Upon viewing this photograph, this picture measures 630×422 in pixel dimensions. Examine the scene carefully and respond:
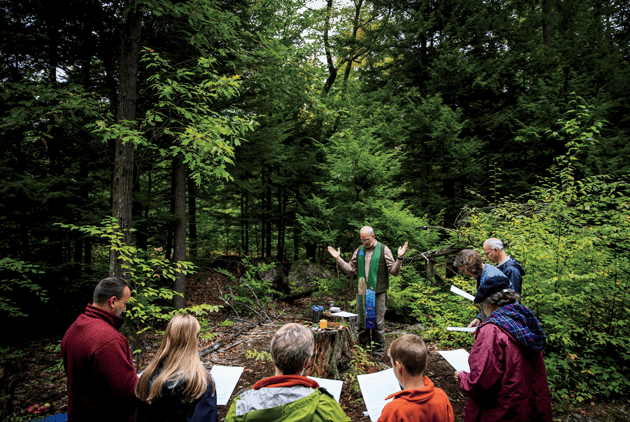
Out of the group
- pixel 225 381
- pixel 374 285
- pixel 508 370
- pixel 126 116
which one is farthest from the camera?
pixel 126 116

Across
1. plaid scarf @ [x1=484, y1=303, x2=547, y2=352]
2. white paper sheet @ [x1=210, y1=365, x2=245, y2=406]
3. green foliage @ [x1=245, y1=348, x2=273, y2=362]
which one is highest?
plaid scarf @ [x1=484, y1=303, x2=547, y2=352]

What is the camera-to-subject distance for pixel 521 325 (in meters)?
2.17

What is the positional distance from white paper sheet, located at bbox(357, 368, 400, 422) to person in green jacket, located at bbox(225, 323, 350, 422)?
1084 millimetres

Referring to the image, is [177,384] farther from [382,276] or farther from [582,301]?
[582,301]

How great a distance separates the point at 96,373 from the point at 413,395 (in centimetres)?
236

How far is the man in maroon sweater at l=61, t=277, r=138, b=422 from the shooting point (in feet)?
7.48

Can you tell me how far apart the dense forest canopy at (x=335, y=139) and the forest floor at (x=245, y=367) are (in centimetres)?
63

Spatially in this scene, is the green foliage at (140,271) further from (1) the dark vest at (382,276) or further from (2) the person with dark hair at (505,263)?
(2) the person with dark hair at (505,263)

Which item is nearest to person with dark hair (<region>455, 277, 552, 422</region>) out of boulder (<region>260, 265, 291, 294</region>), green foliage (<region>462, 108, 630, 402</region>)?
green foliage (<region>462, 108, 630, 402</region>)

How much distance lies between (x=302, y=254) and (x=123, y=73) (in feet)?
44.4

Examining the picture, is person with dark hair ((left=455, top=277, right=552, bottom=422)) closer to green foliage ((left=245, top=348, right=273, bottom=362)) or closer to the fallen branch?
green foliage ((left=245, top=348, right=273, bottom=362))

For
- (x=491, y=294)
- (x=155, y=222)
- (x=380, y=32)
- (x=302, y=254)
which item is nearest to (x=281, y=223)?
(x=302, y=254)

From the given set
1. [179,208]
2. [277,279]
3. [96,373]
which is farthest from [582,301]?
[277,279]

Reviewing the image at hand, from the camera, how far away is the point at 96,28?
626 centimetres
